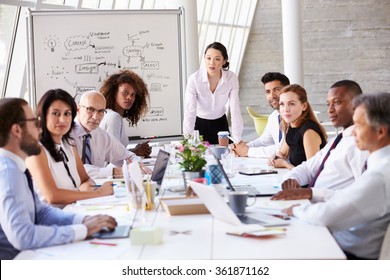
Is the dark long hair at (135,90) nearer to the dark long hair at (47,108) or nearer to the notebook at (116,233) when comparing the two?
the dark long hair at (47,108)

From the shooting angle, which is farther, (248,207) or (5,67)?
(5,67)

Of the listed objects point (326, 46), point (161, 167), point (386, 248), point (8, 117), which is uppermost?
point (326, 46)

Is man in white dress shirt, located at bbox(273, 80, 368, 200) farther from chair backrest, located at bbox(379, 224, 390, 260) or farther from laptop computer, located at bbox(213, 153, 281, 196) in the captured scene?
chair backrest, located at bbox(379, 224, 390, 260)

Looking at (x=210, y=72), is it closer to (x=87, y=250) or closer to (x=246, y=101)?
(x=87, y=250)

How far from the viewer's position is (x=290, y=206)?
9.52 feet

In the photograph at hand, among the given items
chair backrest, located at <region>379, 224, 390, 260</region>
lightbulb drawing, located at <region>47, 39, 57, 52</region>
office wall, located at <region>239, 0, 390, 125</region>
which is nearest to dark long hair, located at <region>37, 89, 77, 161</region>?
chair backrest, located at <region>379, 224, 390, 260</region>

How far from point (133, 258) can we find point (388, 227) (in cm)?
112

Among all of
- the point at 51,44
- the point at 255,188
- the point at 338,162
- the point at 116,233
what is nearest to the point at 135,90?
the point at 51,44

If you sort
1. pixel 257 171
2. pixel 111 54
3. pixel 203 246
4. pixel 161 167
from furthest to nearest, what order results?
pixel 111 54, pixel 257 171, pixel 161 167, pixel 203 246

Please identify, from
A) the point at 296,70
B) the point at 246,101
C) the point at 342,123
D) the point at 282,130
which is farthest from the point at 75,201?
the point at 246,101

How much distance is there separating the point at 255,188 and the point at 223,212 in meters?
0.99

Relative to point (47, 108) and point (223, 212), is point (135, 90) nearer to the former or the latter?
point (47, 108)

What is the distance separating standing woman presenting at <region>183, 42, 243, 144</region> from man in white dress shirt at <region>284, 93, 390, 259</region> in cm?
350

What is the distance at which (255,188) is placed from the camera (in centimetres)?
→ 350
